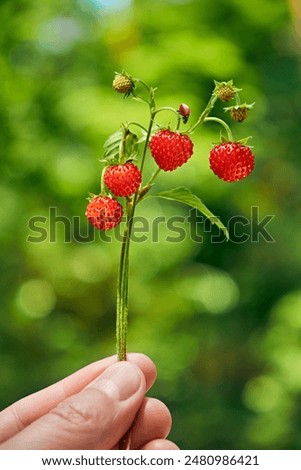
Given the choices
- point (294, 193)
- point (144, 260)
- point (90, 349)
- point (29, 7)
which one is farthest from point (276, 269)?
point (29, 7)

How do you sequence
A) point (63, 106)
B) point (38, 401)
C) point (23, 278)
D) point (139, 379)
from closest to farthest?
point (139, 379), point (38, 401), point (63, 106), point (23, 278)

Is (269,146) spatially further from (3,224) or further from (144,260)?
(3,224)

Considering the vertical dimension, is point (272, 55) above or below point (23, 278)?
above

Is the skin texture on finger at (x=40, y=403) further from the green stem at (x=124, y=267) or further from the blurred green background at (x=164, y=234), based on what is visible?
the blurred green background at (x=164, y=234)

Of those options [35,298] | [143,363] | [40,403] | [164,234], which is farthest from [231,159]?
[35,298]

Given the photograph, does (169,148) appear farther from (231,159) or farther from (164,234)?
(164,234)

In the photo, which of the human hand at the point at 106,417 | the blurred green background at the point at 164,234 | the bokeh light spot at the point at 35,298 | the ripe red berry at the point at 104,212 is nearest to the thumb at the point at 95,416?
the human hand at the point at 106,417

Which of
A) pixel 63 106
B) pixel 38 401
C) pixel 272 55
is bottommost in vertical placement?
pixel 38 401

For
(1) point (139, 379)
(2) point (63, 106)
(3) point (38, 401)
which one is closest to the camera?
(1) point (139, 379)
